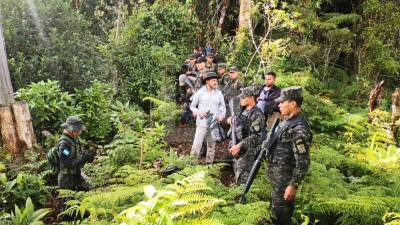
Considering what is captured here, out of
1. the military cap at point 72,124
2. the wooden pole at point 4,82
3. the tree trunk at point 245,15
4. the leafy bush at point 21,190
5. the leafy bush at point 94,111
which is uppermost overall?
the tree trunk at point 245,15

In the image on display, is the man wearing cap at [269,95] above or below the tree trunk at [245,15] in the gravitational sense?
below

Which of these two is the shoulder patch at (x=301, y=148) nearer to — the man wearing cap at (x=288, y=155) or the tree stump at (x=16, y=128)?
the man wearing cap at (x=288, y=155)

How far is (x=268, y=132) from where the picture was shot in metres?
5.56

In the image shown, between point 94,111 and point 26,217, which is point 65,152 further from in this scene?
point 94,111

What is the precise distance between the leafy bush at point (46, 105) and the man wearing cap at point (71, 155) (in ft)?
10.1

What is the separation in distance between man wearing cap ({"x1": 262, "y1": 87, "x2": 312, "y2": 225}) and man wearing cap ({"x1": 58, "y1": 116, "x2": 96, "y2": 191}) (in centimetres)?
278

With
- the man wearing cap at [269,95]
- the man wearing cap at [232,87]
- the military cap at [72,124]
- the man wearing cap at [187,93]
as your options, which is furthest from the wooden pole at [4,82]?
the man wearing cap at [269,95]

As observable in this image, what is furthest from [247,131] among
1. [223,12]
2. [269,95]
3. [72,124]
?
[223,12]

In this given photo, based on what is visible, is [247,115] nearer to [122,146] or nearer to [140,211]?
[122,146]

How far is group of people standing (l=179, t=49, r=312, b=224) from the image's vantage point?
14.1ft

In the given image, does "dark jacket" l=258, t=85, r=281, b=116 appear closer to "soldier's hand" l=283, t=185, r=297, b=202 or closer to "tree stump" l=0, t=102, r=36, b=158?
"soldier's hand" l=283, t=185, r=297, b=202

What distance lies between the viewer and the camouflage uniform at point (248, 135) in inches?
220

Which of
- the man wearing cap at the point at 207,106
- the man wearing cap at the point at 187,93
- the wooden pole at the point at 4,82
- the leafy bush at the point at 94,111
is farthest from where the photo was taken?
the man wearing cap at the point at 187,93

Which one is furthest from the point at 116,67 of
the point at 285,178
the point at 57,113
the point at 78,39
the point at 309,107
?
the point at 285,178
